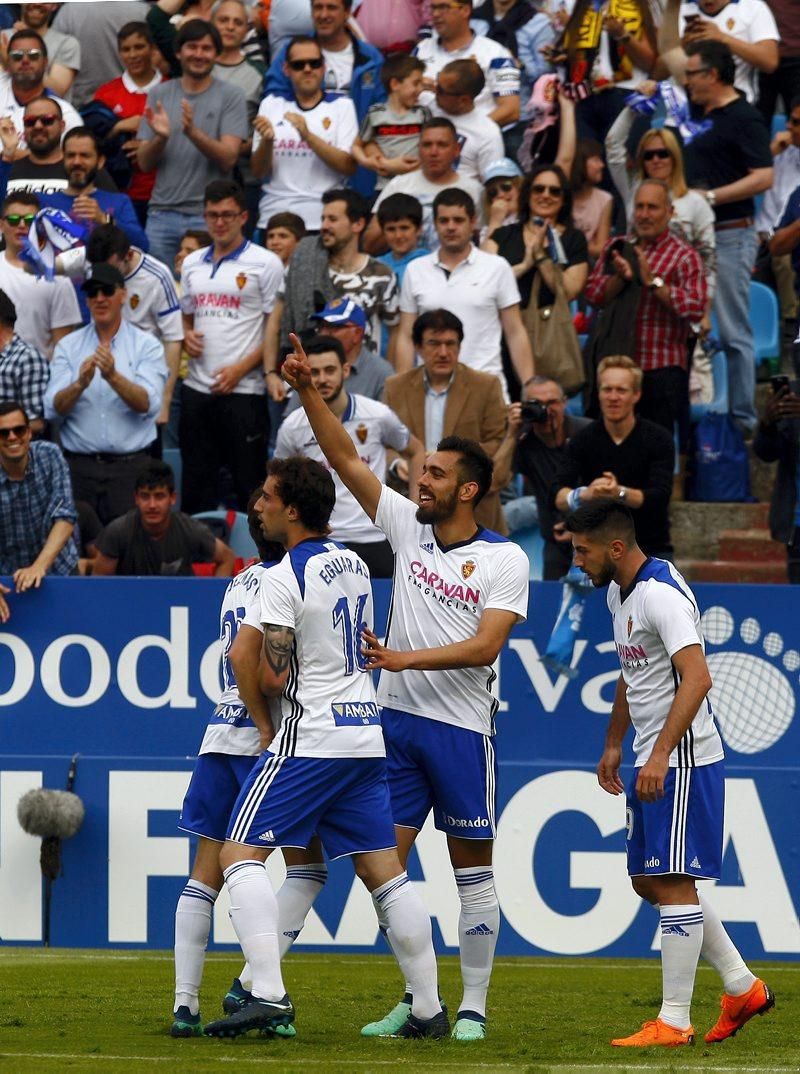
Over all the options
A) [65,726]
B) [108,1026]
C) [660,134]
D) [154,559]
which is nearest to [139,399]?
[154,559]

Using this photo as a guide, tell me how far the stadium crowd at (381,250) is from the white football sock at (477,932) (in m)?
3.41

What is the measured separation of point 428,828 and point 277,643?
3.65 metres

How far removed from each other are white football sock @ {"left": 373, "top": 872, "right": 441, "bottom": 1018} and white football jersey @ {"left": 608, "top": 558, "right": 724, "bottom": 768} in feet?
3.14

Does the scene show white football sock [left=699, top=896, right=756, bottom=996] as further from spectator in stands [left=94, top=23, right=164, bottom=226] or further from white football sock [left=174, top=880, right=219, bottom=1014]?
spectator in stands [left=94, top=23, right=164, bottom=226]

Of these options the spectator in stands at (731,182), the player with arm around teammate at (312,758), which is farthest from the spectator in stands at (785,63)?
the player with arm around teammate at (312,758)

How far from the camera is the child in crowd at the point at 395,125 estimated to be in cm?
1337

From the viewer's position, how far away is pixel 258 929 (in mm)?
6223

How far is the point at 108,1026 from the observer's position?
680 cm

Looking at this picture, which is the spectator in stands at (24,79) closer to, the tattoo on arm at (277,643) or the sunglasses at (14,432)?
the sunglasses at (14,432)

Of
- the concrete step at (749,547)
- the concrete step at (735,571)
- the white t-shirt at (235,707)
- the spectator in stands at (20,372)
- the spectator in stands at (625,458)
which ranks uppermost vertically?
the spectator in stands at (20,372)

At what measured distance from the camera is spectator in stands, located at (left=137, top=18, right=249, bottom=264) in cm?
1362

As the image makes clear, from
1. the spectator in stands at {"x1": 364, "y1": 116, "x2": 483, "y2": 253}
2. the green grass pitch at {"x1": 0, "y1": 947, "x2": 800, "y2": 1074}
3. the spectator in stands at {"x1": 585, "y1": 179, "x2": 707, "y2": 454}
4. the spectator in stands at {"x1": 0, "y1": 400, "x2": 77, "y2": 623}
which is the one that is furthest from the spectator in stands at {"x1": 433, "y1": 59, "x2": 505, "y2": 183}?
the green grass pitch at {"x1": 0, "y1": 947, "x2": 800, "y2": 1074}

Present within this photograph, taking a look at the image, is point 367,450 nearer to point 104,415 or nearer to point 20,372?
point 104,415

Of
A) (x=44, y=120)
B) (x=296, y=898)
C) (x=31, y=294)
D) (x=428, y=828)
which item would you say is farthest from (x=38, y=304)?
(x=296, y=898)
